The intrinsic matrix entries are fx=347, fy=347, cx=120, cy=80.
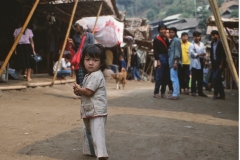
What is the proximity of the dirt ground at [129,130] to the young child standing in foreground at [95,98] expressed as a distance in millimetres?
349

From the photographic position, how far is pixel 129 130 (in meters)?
4.78

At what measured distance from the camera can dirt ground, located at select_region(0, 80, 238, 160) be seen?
366 cm

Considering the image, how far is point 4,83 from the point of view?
9.16 meters

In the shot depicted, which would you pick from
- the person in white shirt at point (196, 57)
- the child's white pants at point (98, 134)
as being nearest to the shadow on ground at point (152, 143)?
the child's white pants at point (98, 134)

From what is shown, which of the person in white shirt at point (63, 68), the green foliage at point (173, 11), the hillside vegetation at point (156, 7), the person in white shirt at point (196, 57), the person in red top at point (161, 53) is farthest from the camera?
the hillside vegetation at point (156, 7)

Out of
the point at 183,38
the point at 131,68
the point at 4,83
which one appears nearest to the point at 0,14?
the point at 4,83

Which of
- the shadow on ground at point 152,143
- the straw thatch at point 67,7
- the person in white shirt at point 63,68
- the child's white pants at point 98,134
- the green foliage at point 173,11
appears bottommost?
the shadow on ground at point 152,143

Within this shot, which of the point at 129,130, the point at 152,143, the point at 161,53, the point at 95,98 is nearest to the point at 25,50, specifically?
→ the point at 161,53

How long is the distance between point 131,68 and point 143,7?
6948cm

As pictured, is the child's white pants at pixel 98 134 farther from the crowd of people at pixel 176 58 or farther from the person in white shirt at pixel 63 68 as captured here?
the person in white shirt at pixel 63 68

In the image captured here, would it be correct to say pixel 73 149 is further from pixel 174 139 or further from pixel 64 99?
pixel 64 99

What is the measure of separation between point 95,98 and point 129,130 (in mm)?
1611

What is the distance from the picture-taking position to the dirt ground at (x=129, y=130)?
3662 millimetres

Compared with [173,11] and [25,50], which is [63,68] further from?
[173,11]
